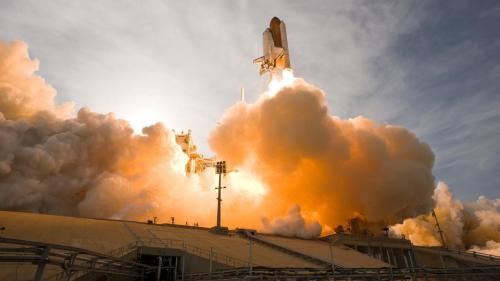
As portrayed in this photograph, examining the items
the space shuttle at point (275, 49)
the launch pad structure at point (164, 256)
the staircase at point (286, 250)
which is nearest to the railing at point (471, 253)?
the launch pad structure at point (164, 256)

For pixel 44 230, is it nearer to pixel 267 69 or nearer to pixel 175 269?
pixel 175 269

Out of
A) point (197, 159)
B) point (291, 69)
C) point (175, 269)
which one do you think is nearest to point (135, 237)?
point (175, 269)

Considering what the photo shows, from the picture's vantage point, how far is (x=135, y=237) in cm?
3353

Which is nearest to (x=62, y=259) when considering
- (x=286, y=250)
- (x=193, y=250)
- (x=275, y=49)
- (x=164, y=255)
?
(x=164, y=255)

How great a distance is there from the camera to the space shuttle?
65938 mm

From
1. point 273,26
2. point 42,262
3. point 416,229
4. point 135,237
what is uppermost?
point 273,26

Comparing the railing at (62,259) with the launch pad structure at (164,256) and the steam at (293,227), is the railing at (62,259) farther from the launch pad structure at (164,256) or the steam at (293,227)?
the steam at (293,227)

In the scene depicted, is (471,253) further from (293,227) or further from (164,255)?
(164,255)

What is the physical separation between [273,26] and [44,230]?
52711mm

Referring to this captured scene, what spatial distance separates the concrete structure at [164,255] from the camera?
21.5 meters

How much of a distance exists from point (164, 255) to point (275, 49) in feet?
153

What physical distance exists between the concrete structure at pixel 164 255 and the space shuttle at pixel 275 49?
32.1 meters

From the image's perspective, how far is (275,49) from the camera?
218ft

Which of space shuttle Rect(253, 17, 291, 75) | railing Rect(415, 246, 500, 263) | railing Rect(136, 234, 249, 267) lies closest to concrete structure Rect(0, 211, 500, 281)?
railing Rect(136, 234, 249, 267)
